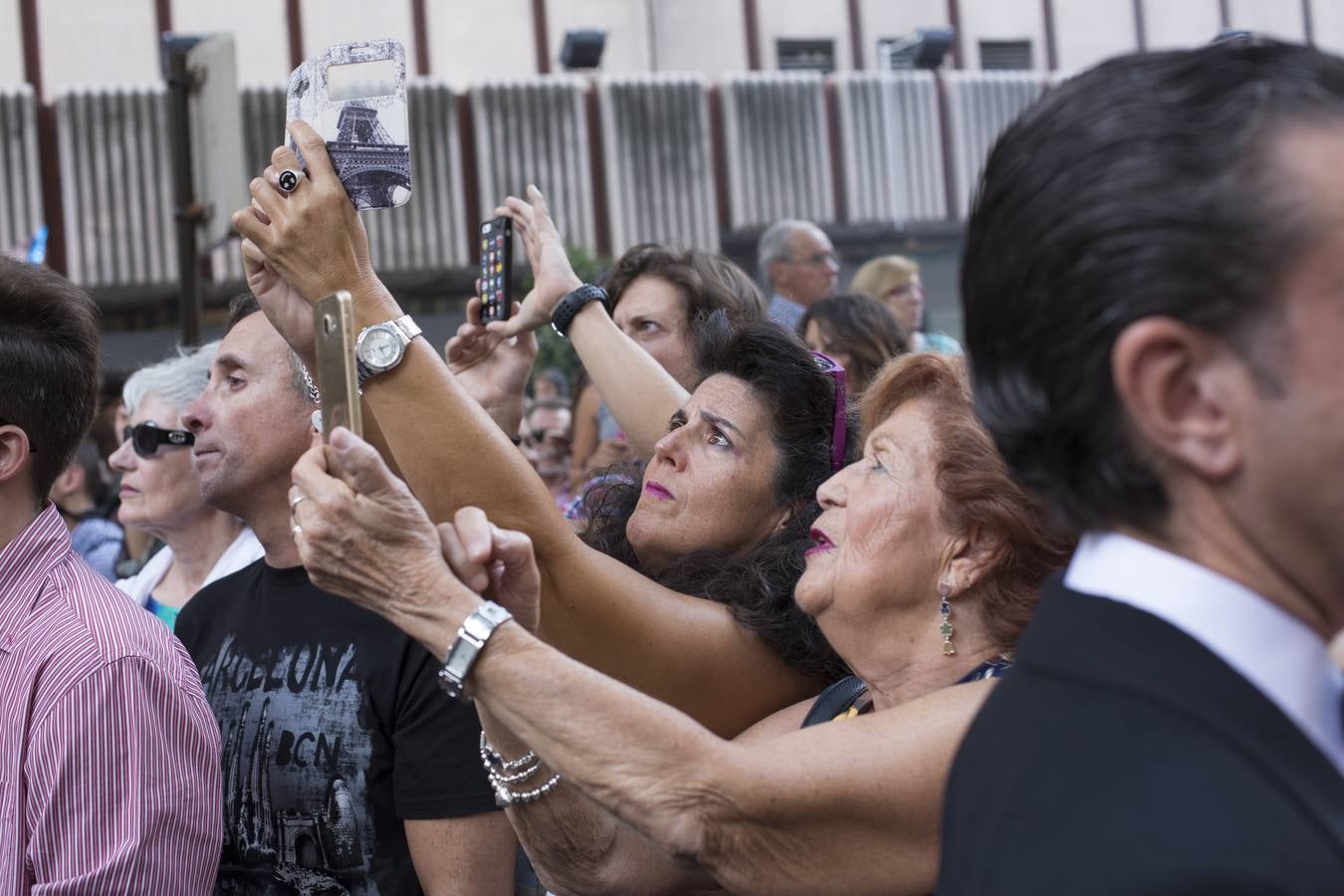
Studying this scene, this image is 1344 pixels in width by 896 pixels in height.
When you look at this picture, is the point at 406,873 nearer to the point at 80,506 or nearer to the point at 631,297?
the point at 631,297

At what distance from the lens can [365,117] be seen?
5.56 ft

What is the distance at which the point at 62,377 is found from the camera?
2283 mm

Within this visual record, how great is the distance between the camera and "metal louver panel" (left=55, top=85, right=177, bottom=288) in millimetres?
10812

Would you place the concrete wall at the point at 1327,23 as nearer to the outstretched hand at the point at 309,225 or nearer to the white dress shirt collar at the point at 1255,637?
A: the outstretched hand at the point at 309,225

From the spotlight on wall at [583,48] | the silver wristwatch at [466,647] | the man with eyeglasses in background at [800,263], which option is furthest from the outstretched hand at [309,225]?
the spotlight on wall at [583,48]

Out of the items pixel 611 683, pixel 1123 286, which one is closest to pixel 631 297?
pixel 611 683

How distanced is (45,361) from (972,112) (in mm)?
10808

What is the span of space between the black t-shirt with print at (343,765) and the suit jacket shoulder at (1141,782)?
1.37 m

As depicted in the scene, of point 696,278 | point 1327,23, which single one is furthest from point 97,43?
point 1327,23

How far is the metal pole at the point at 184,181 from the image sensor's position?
4.70 m

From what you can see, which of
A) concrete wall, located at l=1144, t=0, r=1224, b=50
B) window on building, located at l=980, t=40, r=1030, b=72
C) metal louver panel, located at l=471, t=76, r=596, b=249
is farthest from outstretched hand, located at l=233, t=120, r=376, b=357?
concrete wall, located at l=1144, t=0, r=1224, b=50

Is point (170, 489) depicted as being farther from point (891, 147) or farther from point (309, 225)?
point (891, 147)

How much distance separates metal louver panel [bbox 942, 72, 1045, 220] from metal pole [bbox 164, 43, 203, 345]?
811cm

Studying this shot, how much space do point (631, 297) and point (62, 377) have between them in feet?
4.57
